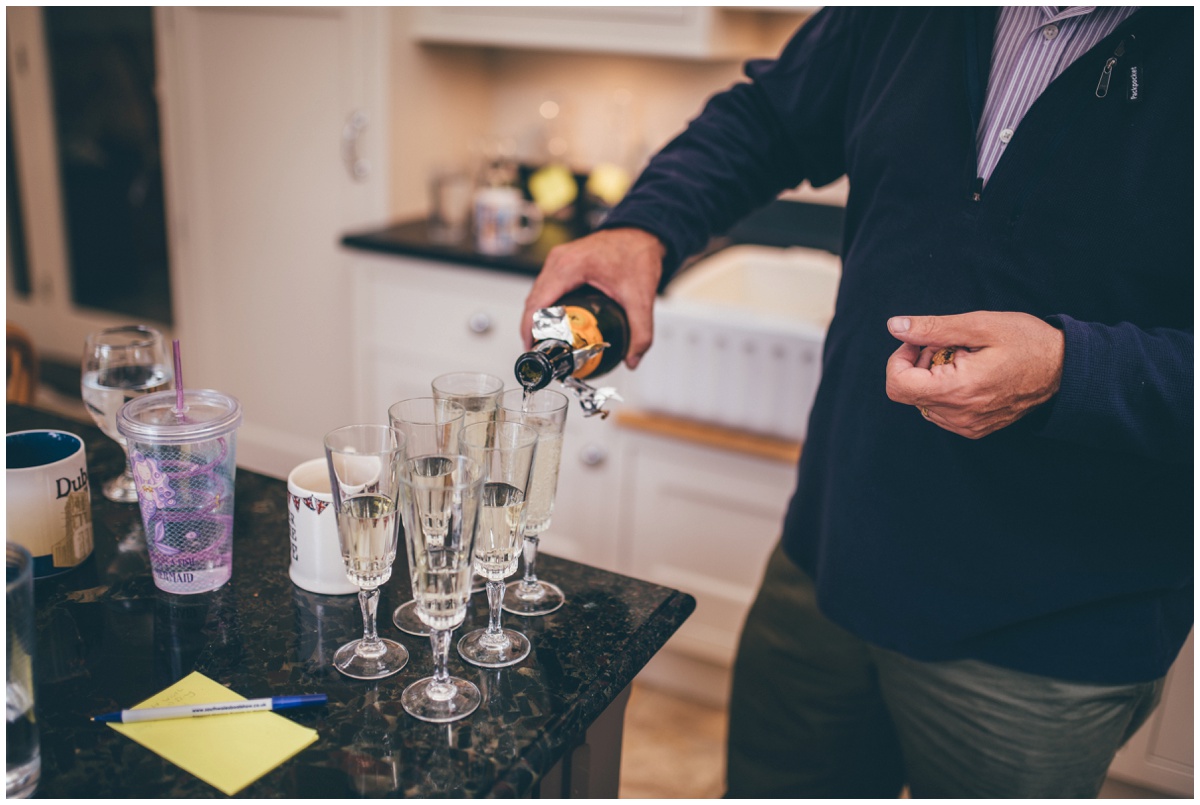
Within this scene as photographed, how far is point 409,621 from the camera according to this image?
35.4 inches

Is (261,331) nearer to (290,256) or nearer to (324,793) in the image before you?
(290,256)

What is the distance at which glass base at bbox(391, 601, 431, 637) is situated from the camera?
Answer: 2.90 ft

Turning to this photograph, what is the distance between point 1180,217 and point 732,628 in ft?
4.38

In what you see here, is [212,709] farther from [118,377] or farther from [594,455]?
[594,455]

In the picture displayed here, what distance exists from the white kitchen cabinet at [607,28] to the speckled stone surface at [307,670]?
56.8 inches

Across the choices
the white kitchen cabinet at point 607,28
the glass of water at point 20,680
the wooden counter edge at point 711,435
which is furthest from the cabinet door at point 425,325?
the glass of water at point 20,680

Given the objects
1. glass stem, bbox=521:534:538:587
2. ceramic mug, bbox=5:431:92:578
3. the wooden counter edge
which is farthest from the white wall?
glass stem, bbox=521:534:538:587

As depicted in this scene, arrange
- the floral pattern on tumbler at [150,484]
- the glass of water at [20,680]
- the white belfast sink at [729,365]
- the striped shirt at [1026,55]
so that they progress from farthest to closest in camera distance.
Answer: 1. the white belfast sink at [729,365]
2. the striped shirt at [1026,55]
3. the floral pattern on tumbler at [150,484]
4. the glass of water at [20,680]

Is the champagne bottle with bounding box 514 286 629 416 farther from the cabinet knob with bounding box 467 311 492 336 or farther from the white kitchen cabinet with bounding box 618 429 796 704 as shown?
the cabinet knob with bounding box 467 311 492 336

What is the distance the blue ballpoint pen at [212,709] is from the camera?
29.6 inches

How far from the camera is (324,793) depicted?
696 mm

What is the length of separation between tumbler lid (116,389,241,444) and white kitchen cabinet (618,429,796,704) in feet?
3.79

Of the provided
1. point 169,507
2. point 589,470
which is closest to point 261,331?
point 589,470

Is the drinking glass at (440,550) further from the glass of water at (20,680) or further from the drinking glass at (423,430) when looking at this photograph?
the glass of water at (20,680)
